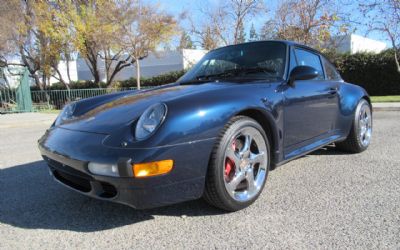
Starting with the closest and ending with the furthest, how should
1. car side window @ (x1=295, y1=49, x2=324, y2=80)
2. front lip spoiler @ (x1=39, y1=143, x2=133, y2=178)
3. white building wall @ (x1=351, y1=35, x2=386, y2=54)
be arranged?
front lip spoiler @ (x1=39, y1=143, x2=133, y2=178), car side window @ (x1=295, y1=49, x2=324, y2=80), white building wall @ (x1=351, y1=35, x2=386, y2=54)

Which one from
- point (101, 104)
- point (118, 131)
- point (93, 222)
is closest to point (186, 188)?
point (118, 131)

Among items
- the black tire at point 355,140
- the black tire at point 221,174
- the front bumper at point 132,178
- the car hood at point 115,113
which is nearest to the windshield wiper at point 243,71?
the car hood at point 115,113

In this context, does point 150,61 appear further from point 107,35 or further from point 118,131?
point 118,131

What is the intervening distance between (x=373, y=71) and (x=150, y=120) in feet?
62.1

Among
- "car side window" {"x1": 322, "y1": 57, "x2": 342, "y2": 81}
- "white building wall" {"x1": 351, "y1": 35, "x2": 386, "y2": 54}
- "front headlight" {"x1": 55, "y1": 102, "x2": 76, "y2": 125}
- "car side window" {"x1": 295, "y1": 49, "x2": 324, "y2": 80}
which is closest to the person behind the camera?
"front headlight" {"x1": 55, "y1": 102, "x2": 76, "y2": 125}

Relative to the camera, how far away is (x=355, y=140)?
4.91 metres

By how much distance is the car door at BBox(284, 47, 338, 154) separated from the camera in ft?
11.9

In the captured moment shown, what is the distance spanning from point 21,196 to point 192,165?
75.6 inches

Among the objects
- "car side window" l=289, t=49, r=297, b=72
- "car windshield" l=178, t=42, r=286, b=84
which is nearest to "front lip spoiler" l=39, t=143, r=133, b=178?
"car windshield" l=178, t=42, r=286, b=84

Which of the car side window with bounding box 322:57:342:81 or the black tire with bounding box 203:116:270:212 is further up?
the car side window with bounding box 322:57:342:81

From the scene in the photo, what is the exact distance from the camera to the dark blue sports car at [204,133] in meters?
2.56

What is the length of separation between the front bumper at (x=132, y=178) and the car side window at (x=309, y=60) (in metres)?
1.92

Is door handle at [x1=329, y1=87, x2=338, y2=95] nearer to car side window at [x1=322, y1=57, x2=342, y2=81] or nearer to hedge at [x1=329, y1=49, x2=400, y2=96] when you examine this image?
car side window at [x1=322, y1=57, x2=342, y2=81]

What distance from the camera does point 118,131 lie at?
2707 millimetres
